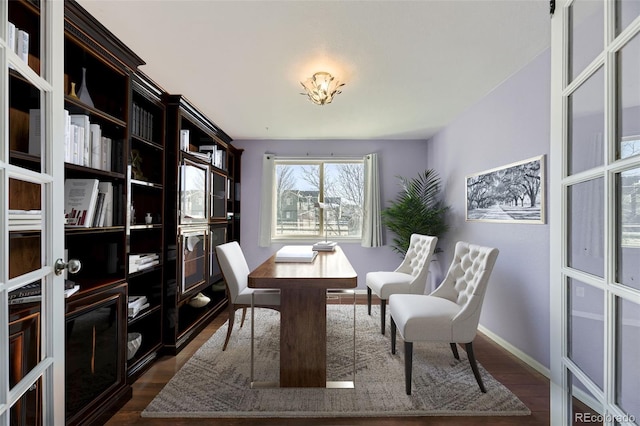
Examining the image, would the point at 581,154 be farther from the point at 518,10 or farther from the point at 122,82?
the point at 122,82

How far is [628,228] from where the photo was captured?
75 centimetres

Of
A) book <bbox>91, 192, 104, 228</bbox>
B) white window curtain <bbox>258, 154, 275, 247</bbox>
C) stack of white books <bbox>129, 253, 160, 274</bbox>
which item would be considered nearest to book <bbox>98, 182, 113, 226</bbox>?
book <bbox>91, 192, 104, 228</bbox>

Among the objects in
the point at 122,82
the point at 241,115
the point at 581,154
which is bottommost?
the point at 581,154

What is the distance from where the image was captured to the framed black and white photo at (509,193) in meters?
2.32

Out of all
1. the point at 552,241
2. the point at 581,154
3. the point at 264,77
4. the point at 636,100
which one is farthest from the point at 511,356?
the point at 264,77

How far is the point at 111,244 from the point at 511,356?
10.3ft

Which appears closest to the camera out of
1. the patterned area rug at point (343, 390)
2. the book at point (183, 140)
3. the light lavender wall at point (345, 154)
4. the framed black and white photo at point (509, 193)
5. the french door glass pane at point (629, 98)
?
the french door glass pane at point (629, 98)

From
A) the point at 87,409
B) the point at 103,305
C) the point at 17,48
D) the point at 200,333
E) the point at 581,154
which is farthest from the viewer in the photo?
the point at 200,333

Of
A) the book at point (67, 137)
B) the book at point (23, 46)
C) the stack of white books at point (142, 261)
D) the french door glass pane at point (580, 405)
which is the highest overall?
the book at point (23, 46)

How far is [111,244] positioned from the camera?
192cm

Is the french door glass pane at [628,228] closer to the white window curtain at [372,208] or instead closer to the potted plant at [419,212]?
the potted plant at [419,212]

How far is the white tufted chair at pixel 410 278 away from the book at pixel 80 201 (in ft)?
7.65

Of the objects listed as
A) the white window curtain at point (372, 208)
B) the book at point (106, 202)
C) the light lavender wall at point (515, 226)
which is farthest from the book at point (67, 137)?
the white window curtain at point (372, 208)

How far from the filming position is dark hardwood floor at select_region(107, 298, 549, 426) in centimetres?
173
